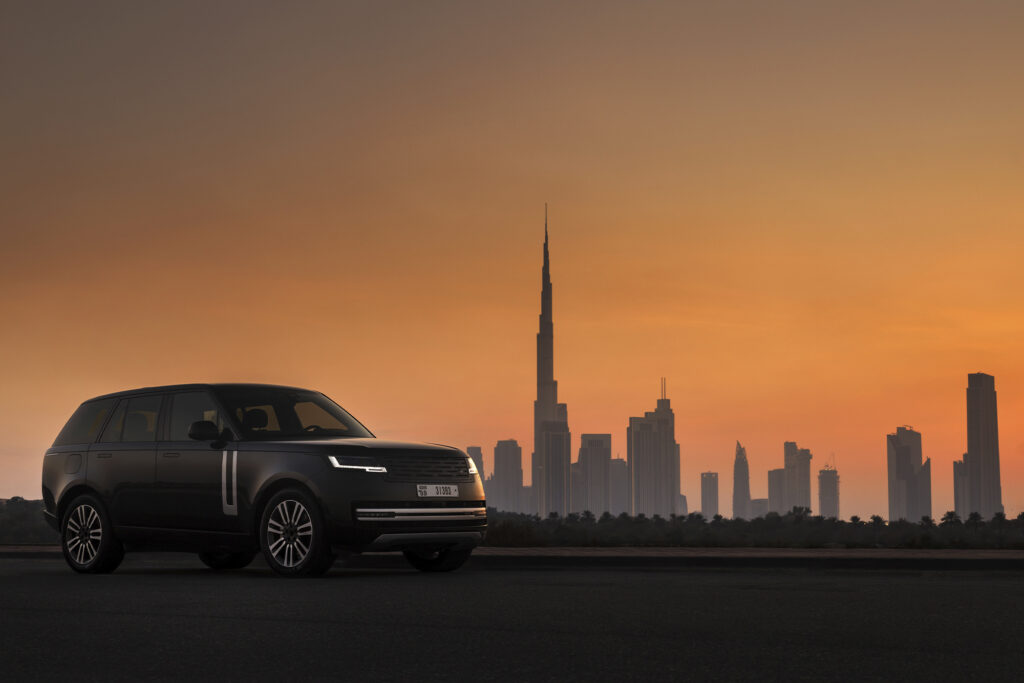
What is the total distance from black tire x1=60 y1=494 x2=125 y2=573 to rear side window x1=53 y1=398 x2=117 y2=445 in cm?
74

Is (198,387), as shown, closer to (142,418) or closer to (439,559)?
(142,418)

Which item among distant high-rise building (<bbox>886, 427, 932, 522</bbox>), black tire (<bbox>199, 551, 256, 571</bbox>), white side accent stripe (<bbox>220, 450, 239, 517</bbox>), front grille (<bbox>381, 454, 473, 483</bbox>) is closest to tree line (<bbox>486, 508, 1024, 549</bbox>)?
black tire (<bbox>199, 551, 256, 571</bbox>)

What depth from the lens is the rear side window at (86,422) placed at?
14.6 metres

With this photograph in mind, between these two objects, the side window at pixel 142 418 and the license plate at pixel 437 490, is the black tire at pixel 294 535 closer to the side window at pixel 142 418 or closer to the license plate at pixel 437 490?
the license plate at pixel 437 490

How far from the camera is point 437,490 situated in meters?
12.8

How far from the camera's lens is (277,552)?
12.6 meters

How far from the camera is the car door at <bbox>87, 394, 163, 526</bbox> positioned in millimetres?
13742

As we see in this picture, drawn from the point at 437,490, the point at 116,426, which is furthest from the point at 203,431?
the point at 437,490

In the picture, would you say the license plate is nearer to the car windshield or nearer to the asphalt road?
the asphalt road

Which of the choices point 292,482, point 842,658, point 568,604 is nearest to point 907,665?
point 842,658

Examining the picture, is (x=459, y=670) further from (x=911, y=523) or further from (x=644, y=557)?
(x=911, y=523)

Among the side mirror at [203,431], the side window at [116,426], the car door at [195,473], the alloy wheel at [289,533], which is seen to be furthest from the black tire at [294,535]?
the side window at [116,426]

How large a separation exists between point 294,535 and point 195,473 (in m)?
1.51

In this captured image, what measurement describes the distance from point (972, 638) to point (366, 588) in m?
5.22
